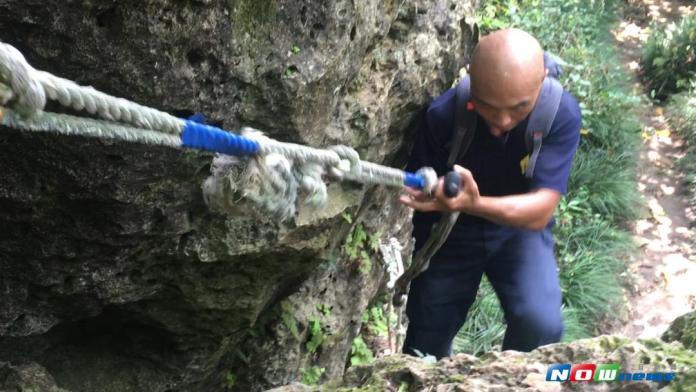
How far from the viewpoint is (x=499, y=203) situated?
279cm

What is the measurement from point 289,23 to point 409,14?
1.00 m

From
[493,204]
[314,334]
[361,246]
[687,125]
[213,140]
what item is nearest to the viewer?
[213,140]

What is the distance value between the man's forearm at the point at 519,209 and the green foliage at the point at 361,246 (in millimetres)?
686

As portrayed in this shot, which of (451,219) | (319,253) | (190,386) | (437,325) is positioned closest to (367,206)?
(451,219)

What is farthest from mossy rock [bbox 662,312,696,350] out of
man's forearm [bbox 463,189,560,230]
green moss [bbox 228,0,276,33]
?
green moss [bbox 228,0,276,33]

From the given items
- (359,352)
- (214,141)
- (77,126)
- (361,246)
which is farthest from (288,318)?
(77,126)

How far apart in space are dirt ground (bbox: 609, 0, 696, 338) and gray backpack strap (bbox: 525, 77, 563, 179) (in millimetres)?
2804

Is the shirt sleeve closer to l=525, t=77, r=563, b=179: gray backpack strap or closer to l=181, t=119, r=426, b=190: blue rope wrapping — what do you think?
l=525, t=77, r=563, b=179: gray backpack strap

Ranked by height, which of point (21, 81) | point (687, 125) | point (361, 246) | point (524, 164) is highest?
point (687, 125)

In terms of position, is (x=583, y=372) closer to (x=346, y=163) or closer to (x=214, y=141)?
(x=346, y=163)

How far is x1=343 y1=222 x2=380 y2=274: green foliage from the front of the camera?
3.25 m

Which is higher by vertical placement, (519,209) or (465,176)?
(465,176)

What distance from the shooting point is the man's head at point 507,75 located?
8.66ft

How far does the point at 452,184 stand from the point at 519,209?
1.43 ft
